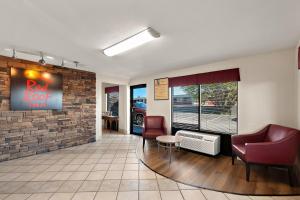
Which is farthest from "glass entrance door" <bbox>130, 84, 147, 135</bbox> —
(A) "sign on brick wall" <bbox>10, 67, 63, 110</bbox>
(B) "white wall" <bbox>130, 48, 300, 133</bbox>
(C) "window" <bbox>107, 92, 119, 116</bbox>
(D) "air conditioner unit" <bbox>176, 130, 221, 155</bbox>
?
(B) "white wall" <bbox>130, 48, 300, 133</bbox>

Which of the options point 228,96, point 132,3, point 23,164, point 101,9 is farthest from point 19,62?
point 228,96

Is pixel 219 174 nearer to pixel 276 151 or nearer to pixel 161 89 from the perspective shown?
pixel 276 151

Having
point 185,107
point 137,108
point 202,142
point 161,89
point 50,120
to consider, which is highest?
point 161,89

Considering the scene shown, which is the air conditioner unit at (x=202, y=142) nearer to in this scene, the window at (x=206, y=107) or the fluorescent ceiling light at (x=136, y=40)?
the window at (x=206, y=107)

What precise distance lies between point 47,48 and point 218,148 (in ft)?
13.5

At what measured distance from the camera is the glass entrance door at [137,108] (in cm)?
550

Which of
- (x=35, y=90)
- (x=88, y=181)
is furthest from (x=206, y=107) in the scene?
(x=35, y=90)

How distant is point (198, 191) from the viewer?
1.98 m

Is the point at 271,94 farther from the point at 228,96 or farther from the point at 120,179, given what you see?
the point at 120,179

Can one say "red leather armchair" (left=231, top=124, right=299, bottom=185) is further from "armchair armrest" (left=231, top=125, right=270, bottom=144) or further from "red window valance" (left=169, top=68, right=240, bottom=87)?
"red window valance" (left=169, top=68, right=240, bottom=87)

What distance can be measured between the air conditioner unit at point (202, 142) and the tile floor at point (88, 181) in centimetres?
129

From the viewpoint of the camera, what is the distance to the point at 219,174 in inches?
95.7

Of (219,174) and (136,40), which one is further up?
(136,40)

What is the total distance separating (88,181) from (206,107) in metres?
3.11
